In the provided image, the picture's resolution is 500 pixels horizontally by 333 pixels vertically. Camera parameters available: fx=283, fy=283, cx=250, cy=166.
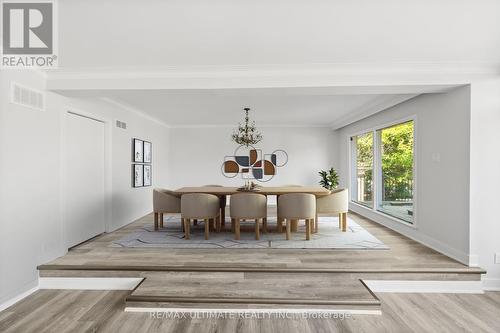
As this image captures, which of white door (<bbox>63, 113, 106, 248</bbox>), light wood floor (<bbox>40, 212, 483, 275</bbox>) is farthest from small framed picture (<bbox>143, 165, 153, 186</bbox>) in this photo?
→ light wood floor (<bbox>40, 212, 483, 275</bbox>)

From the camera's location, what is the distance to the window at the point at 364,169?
629cm

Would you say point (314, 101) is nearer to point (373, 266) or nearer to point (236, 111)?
point (236, 111)

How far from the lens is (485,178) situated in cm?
338

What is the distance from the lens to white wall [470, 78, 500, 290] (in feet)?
11.0

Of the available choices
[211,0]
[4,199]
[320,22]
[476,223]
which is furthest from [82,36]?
[476,223]

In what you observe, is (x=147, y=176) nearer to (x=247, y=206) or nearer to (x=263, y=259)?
(x=247, y=206)

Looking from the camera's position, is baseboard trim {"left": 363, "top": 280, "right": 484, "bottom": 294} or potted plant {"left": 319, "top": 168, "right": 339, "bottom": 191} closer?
baseboard trim {"left": 363, "top": 280, "right": 484, "bottom": 294}

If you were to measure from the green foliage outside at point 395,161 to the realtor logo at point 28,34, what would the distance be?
5.09 meters

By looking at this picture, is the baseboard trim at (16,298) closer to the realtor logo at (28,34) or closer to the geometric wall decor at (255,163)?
the realtor logo at (28,34)

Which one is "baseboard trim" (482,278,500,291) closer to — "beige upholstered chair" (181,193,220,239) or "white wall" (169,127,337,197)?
"beige upholstered chair" (181,193,220,239)

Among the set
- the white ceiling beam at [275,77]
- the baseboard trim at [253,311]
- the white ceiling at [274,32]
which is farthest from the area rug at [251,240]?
the white ceiling at [274,32]

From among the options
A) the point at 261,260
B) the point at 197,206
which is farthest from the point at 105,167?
the point at 261,260

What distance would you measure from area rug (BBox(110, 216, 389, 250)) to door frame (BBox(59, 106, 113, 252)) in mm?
615

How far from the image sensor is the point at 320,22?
2527 millimetres
